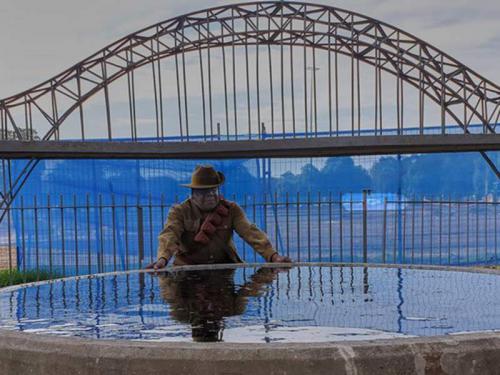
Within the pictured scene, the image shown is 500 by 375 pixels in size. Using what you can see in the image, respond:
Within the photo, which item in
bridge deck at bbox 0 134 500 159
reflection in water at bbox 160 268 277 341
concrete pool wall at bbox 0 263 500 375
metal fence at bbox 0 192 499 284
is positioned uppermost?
bridge deck at bbox 0 134 500 159

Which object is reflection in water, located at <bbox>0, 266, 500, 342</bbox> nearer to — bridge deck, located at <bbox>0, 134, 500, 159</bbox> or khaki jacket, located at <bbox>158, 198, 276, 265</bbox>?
khaki jacket, located at <bbox>158, 198, 276, 265</bbox>

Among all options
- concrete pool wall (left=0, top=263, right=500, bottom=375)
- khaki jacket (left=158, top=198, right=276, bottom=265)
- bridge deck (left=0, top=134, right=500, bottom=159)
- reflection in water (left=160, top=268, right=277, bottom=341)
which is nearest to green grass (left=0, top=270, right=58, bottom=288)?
bridge deck (left=0, top=134, right=500, bottom=159)

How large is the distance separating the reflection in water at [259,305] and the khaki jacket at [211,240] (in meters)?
0.54

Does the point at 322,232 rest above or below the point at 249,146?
below

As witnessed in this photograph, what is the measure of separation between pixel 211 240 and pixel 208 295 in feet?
5.94

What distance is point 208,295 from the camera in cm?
417

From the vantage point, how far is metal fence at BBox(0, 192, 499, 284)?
40.5 ft

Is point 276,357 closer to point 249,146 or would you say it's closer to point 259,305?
point 259,305

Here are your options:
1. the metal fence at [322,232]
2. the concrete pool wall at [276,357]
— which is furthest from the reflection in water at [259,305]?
the metal fence at [322,232]

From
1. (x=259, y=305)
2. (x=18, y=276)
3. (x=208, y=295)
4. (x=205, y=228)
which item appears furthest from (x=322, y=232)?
(x=259, y=305)

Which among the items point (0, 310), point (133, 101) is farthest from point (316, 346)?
point (133, 101)

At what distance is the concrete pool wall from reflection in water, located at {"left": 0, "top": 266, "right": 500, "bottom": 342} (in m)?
0.41

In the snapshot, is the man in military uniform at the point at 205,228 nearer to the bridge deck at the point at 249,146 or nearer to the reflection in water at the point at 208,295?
the reflection in water at the point at 208,295

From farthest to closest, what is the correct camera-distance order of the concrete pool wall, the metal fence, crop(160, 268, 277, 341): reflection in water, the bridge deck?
the metal fence, the bridge deck, crop(160, 268, 277, 341): reflection in water, the concrete pool wall
